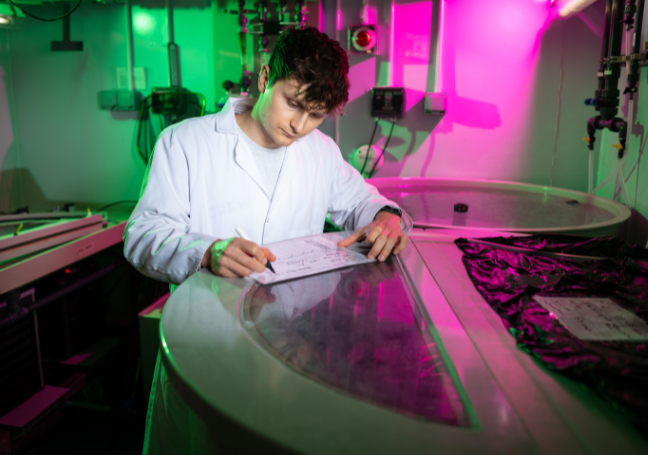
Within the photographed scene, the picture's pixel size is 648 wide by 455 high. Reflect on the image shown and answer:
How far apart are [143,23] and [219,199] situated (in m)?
1.68

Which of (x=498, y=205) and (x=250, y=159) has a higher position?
(x=250, y=159)

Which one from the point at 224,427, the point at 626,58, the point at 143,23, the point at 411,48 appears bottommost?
the point at 224,427

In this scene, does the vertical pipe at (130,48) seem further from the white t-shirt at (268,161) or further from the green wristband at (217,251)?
the green wristband at (217,251)

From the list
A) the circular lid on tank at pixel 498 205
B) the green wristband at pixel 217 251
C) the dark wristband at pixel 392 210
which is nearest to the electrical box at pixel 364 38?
the circular lid on tank at pixel 498 205

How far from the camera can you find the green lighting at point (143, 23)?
228 cm

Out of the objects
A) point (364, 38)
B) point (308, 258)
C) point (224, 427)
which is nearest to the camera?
point (224, 427)

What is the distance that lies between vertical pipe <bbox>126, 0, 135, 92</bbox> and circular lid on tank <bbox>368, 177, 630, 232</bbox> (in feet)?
4.98

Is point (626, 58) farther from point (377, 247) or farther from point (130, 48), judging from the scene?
point (130, 48)

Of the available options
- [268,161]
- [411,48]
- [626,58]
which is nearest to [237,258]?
[268,161]

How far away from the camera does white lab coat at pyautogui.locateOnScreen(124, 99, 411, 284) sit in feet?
3.16

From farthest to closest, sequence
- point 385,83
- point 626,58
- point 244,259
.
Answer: point 385,83 → point 626,58 → point 244,259

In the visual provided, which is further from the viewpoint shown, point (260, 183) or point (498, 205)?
point (498, 205)

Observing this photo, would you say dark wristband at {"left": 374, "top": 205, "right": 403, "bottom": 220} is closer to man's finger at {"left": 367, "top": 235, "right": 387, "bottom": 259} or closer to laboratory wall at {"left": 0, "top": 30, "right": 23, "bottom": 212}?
man's finger at {"left": 367, "top": 235, "right": 387, "bottom": 259}

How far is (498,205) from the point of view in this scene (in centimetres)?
174
